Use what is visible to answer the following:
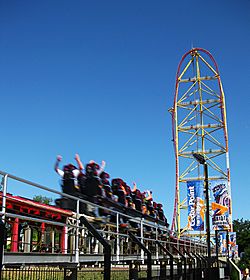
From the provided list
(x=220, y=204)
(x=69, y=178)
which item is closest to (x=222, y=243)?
(x=220, y=204)

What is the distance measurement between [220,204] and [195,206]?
6.79 feet

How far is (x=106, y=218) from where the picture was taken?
10.6 meters

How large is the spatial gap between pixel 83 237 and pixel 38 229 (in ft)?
5.45

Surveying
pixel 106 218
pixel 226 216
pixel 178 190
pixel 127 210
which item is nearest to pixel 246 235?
pixel 178 190

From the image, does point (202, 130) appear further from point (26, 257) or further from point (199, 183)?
point (26, 257)

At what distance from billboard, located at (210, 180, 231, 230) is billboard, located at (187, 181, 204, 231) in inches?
41.7

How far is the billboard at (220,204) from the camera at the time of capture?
36250 millimetres

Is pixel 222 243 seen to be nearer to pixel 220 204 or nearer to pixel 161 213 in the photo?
pixel 220 204

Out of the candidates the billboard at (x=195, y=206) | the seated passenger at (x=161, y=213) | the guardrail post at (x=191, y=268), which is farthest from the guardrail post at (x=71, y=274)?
the billboard at (x=195, y=206)

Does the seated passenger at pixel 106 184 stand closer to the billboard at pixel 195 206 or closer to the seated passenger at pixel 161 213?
the seated passenger at pixel 161 213

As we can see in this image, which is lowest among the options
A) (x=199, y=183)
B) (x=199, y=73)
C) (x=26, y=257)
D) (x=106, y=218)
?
(x=26, y=257)

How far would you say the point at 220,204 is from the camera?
119 feet

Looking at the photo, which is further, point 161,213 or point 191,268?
point 161,213

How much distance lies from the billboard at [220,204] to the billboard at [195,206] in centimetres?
106
